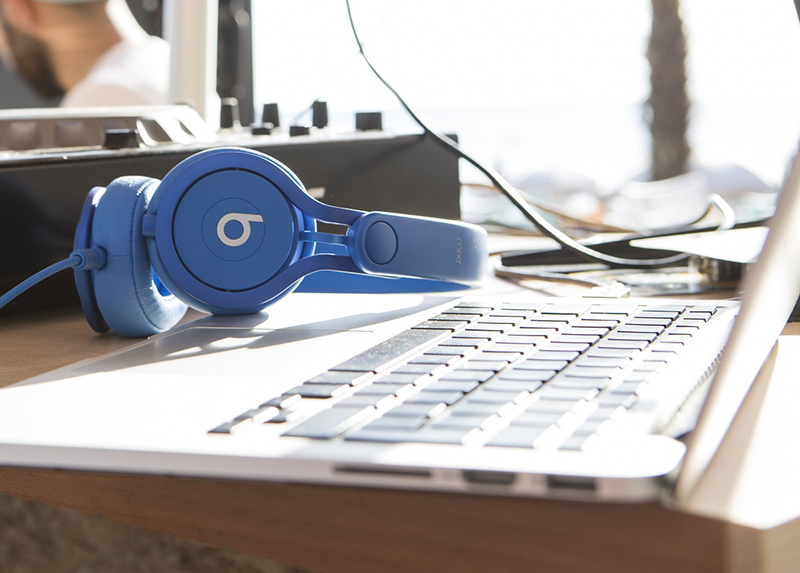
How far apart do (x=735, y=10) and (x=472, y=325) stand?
14.5 metres

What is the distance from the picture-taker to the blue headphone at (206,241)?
1.61 feet

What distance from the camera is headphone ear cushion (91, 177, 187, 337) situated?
1.59ft

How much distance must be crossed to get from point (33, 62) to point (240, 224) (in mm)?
2330

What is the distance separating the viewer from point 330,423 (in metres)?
0.28

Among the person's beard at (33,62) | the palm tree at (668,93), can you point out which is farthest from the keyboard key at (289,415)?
the palm tree at (668,93)

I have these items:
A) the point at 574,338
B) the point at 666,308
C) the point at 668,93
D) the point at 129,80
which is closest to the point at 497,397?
the point at 574,338

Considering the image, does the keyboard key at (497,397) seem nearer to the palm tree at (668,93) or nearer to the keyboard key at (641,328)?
the keyboard key at (641,328)

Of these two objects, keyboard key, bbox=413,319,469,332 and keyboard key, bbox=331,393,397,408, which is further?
keyboard key, bbox=413,319,469,332

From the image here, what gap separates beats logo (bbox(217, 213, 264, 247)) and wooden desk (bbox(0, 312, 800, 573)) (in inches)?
8.1

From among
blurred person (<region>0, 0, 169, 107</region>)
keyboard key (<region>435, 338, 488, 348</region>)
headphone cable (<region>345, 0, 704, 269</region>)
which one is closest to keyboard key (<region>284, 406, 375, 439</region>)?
keyboard key (<region>435, 338, 488, 348</region>)

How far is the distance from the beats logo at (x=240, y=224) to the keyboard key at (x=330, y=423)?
0.74ft

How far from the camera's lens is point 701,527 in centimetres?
22

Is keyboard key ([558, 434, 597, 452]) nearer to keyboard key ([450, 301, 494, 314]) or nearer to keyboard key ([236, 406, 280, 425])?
keyboard key ([236, 406, 280, 425])

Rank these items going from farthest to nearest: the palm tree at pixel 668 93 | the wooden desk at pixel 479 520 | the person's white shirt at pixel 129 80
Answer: the palm tree at pixel 668 93, the person's white shirt at pixel 129 80, the wooden desk at pixel 479 520
